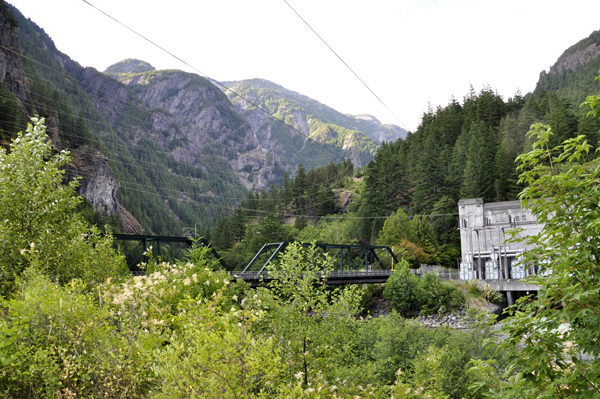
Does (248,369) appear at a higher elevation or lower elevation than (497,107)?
lower

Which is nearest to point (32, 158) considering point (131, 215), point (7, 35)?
point (7, 35)

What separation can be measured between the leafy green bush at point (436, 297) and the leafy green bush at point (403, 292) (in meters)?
0.72

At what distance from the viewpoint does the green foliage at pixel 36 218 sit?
8.38 metres

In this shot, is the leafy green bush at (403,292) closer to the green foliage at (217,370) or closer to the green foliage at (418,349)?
the green foliage at (418,349)

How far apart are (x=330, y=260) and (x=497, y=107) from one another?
95779 millimetres

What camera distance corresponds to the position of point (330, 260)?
802cm

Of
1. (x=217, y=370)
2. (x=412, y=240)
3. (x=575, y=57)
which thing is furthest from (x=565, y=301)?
(x=575, y=57)

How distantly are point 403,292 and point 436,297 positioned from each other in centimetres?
350

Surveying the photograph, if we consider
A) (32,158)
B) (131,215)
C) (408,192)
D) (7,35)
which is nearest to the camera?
(32,158)

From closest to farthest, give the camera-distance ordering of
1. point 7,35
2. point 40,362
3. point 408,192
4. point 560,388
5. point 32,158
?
point 560,388
point 40,362
point 32,158
point 7,35
point 408,192

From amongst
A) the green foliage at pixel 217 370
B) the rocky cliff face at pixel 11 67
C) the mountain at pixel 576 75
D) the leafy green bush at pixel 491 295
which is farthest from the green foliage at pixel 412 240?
the rocky cliff face at pixel 11 67

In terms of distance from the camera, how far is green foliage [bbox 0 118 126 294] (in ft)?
27.5

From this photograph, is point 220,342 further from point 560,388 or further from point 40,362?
point 560,388

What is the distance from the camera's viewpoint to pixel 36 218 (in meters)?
8.98
